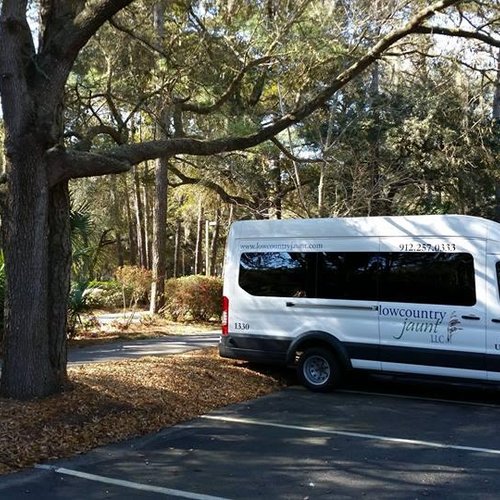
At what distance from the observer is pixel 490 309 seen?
8.52m

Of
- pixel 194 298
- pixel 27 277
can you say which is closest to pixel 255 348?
pixel 27 277

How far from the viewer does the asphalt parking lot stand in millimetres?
5207

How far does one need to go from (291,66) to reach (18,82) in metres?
8.32

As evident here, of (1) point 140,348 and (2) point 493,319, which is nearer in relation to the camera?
(2) point 493,319

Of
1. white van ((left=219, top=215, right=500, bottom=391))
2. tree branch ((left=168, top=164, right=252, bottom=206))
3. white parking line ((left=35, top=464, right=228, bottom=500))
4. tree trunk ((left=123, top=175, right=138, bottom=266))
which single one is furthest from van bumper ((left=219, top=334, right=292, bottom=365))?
tree trunk ((left=123, top=175, right=138, bottom=266))

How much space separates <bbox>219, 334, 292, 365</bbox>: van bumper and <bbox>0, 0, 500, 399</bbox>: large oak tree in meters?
3.34

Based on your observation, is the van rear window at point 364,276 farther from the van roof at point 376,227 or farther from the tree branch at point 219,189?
the tree branch at point 219,189

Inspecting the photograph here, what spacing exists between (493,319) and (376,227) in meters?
2.05

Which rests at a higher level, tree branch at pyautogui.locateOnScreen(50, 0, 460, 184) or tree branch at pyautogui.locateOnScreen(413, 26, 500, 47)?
tree branch at pyautogui.locateOnScreen(413, 26, 500, 47)

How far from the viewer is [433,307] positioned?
8852 millimetres

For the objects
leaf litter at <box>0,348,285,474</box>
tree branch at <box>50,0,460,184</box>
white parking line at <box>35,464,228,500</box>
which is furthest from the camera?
tree branch at <box>50,0,460,184</box>

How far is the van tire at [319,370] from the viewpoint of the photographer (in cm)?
948

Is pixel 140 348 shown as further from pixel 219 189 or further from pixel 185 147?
pixel 219 189

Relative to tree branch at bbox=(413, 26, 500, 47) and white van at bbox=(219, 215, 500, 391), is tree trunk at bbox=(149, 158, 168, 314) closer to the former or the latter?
white van at bbox=(219, 215, 500, 391)
